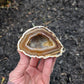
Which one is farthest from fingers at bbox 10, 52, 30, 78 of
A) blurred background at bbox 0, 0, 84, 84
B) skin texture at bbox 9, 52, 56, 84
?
blurred background at bbox 0, 0, 84, 84

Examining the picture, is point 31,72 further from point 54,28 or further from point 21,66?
point 54,28

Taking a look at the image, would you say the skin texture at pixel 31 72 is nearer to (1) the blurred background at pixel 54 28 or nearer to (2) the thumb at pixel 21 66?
(2) the thumb at pixel 21 66

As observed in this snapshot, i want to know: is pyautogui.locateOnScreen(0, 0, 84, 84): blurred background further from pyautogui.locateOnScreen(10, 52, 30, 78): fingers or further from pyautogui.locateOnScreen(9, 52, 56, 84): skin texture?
pyautogui.locateOnScreen(10, 52, 30, 78): fingers

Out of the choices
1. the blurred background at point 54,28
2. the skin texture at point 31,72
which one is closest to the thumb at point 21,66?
the skin texture at point 31,72

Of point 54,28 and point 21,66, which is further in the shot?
point 54,28

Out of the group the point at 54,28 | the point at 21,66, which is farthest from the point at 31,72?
the point at 54,28
